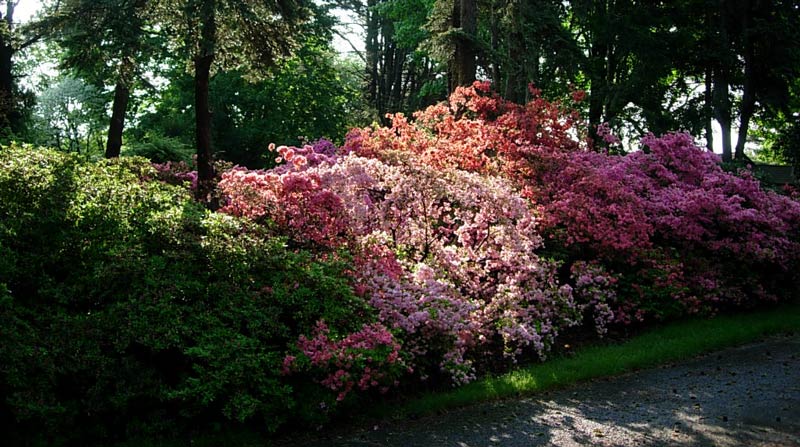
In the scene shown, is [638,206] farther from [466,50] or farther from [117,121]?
[117,121]

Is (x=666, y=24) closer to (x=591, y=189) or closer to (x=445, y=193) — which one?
(x=591, y=189)

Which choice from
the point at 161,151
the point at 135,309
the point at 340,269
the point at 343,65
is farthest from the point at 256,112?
the point at 135,309

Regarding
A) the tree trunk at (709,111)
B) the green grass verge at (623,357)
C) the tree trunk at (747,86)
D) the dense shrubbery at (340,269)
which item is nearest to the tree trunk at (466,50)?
the dense shrubbery at (340,269)

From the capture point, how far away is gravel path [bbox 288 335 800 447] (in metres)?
5.21

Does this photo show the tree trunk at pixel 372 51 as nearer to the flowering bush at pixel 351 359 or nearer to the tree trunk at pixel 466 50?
the tree trunk at pixel 466 50

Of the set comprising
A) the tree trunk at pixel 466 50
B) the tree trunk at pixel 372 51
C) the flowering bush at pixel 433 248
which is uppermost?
the tree trunk at pixel 372 51

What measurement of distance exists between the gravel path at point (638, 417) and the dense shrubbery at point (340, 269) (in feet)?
1.81

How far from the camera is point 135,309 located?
538 cm

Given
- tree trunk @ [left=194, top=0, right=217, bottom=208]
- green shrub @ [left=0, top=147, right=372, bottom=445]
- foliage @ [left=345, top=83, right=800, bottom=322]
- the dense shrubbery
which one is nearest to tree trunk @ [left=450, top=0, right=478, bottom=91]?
foliage @ [left=345, top=83, right=800, bottom=322]

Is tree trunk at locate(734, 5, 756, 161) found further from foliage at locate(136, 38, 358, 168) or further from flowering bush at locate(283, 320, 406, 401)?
flowering bush at locate(283, 320, 406, 401)

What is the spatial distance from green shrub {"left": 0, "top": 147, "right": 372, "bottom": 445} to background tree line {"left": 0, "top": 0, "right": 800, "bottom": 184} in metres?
5.29

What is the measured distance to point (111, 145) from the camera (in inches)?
650

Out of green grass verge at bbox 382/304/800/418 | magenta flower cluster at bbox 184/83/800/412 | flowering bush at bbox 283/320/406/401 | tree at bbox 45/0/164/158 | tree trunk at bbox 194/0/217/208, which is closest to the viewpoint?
flowering bush at bbox 283/320/406/401

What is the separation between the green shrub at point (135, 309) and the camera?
16.4 ft
